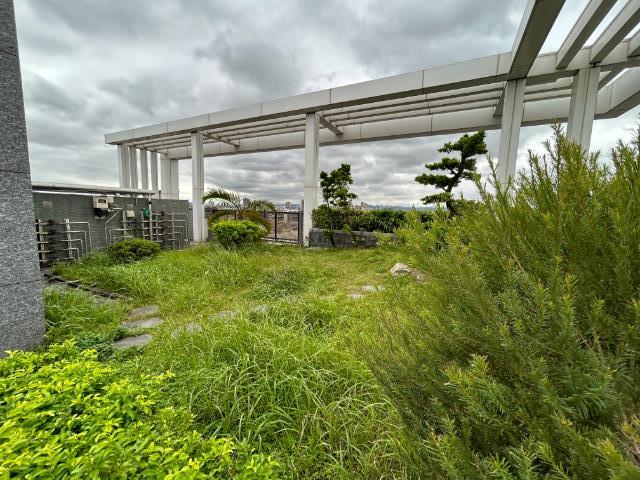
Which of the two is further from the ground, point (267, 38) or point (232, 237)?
point (267, 38)

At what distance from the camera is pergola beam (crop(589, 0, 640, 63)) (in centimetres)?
353

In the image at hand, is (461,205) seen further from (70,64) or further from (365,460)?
(70,64)

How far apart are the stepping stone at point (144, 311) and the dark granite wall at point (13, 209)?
1024 millimetres

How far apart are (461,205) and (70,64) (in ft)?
26.7

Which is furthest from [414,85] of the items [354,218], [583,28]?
[354,218]

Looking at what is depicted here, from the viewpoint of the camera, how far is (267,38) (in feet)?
18.4

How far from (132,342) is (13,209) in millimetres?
1506

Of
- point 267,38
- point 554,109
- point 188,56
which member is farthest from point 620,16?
point 188,56

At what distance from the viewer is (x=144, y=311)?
343cm

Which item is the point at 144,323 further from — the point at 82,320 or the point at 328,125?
the point at 328,125

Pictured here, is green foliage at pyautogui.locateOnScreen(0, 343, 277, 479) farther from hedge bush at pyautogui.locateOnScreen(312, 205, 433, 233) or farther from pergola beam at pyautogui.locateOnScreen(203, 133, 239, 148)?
pergola beam at pyautogui.locateOnScreen(203, 133, 239, 148)

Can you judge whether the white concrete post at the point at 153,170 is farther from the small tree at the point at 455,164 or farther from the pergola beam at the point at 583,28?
the pergola beam at the point at 583,28

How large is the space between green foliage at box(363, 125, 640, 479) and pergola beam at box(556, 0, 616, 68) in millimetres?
4725

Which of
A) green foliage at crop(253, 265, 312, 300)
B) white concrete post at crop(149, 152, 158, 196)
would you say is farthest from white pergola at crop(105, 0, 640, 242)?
green foliage at crop(253, 265, 312, 300)
